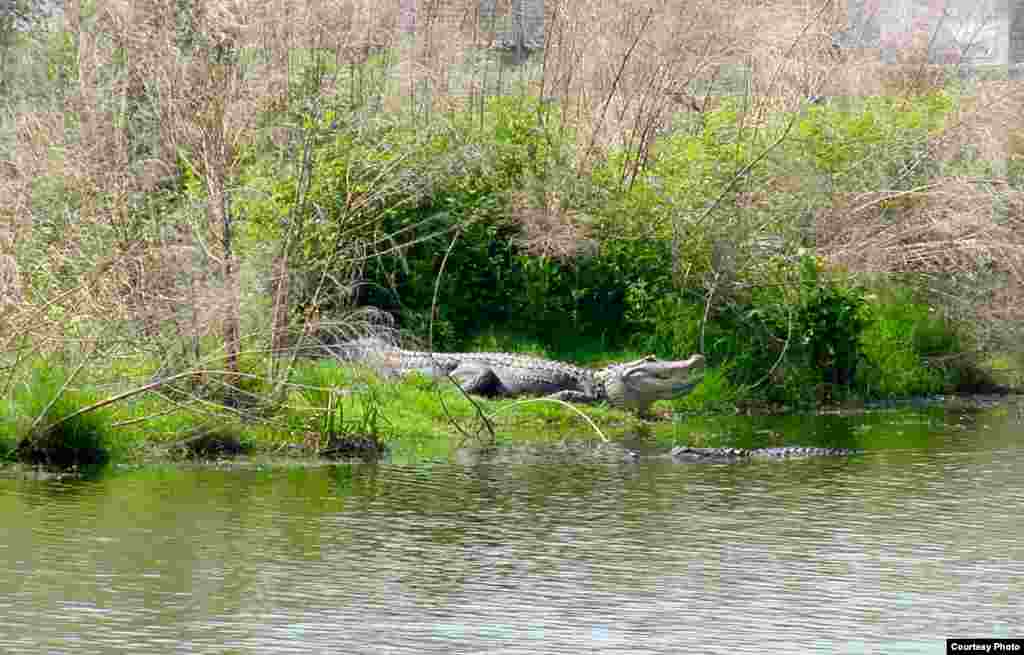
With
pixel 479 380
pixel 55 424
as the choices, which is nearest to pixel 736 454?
pixel 479 380

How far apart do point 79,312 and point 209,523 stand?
2.48m

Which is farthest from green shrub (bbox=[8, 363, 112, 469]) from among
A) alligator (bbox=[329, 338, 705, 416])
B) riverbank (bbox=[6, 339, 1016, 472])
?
alligator (bbox=[329, 338, 705, 416])

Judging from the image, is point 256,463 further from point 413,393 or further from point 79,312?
point 413,393

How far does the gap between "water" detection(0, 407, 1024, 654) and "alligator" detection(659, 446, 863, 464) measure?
0.29 metres

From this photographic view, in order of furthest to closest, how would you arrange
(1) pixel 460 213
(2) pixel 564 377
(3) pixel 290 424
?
(1) pixel 460 213
(2) pixel 564 377
(3) pixel 290 424

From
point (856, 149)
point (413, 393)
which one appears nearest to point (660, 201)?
point (856, 149)

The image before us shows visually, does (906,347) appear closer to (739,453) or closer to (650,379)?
(650,379)

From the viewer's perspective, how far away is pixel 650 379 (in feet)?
50.3

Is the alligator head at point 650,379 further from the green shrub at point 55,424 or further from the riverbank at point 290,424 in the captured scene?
the green shrub at point 55,424

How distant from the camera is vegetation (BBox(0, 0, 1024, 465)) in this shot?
12.0m

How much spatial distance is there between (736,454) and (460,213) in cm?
442

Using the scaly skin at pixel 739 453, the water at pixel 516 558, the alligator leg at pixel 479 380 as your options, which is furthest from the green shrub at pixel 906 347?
the water at pixel 516 558

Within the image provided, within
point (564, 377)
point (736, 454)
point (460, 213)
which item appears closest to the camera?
point (736, 454)

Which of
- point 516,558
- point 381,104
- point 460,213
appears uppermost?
point 381,104
